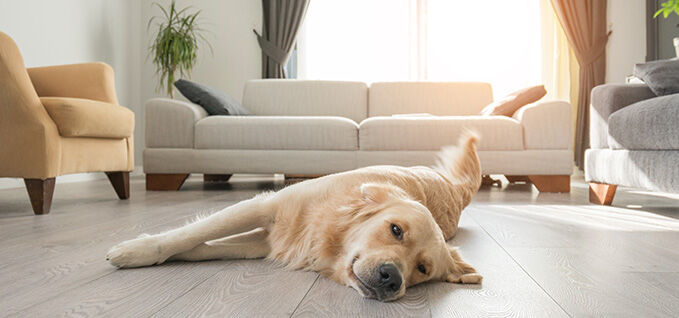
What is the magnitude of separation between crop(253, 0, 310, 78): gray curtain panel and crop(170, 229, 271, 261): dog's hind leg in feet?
14.4

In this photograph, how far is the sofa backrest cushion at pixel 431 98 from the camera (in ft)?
14.7

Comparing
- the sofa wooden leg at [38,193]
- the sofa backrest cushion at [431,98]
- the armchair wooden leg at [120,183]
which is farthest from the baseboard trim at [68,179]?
the sofa backrest cushion at [431,98]

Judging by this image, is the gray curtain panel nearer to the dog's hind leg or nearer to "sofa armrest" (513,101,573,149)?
"sofa armrest" (513,101,573,149)

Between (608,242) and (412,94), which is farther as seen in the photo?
(412,94)

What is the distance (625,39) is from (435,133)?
346 centimetres

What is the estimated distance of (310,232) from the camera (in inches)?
44.4

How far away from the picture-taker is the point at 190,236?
3.85ft

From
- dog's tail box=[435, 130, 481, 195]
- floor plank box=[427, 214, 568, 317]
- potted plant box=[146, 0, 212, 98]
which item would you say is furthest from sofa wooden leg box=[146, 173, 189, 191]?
floor plank box=[427, 214, 568, 317]

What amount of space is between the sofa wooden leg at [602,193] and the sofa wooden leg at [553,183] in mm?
698

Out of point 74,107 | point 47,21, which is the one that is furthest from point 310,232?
point 47,21

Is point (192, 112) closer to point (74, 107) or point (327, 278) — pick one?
point (74, 107)

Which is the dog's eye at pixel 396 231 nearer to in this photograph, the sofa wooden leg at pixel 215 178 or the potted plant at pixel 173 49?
the sofa wooden leg at pixel 215 178

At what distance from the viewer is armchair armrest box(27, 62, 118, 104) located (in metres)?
2.71

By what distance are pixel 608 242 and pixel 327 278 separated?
103 centimetres
